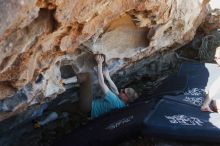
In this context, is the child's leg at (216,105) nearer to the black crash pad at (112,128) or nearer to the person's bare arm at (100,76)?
the black crash pad at (112,128)

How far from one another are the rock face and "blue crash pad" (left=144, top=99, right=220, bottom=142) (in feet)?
3.65

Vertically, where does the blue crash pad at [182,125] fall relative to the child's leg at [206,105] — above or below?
below

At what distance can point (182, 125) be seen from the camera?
4.99m

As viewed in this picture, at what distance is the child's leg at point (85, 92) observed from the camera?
5.94m

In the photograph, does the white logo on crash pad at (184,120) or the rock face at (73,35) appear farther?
the white logo on crash pad at (184,120)

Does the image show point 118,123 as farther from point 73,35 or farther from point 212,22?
point 212,22

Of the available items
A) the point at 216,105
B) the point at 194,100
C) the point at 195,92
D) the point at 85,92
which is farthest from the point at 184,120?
the point at 85,92

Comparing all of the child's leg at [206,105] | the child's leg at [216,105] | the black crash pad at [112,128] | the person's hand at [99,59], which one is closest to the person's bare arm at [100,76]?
the person's hand at [99,59]

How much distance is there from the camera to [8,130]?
557cm

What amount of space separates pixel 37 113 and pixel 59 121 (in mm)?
531

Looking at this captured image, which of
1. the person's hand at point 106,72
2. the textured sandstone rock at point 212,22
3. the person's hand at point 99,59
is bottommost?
the person's hand at point 106,72

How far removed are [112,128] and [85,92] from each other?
1.04 meters

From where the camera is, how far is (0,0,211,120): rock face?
3.66 m

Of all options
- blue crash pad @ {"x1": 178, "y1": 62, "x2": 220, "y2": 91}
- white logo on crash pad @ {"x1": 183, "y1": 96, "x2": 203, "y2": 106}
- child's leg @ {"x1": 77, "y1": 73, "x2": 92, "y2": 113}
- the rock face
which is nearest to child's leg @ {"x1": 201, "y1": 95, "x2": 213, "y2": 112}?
white logo on crash pad @ {"x1": 183, "y1": 96, "x2": 203, "y2": 106}
